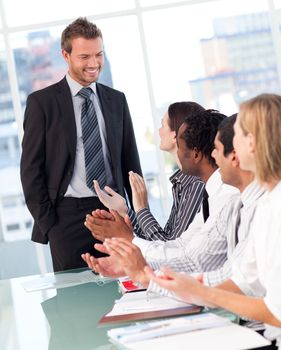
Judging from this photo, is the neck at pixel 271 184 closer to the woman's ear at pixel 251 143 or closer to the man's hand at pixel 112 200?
the woman's ear at pixel 251 143

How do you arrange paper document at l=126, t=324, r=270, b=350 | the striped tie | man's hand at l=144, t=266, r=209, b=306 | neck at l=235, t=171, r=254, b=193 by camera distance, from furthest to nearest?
the striped tie < neck at l=235, t=171, r=254, b=193 < man's hand at l=144, t=266, r=209, b=306 < paper document at l=126, t=324, r=270, b=350

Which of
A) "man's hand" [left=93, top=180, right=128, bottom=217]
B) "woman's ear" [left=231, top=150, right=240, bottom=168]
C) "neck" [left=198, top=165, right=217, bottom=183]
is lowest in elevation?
"man's hand" [left=93, top=180, right=128, bottom=217]

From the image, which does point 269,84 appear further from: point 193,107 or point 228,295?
point 228,295

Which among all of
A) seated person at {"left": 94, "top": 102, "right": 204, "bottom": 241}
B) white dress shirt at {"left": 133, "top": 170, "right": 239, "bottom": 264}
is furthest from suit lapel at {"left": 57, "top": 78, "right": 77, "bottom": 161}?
white dress shirt at {"left": 133, "top": 170, "right": 239, "bottom": 264}

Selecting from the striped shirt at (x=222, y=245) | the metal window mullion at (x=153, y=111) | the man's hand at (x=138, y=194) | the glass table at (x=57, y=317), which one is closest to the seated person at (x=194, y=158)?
the striped shirt at (x=222, y=245)

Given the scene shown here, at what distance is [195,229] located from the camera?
334 centimetres

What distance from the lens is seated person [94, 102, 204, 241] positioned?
139 inches

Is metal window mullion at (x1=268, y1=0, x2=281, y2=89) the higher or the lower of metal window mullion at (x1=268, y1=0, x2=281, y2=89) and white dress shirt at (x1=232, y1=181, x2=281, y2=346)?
the higher

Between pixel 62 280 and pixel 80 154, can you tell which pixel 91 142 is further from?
pixel 62 280

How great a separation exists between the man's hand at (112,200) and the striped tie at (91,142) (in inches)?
7.6

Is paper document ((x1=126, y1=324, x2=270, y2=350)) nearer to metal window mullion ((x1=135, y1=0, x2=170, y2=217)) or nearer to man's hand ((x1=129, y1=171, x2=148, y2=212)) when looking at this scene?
man's hand ((x1=129, y1=171, x2=148, y2=212))

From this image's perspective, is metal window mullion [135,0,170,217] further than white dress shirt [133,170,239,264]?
Yes

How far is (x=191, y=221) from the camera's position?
3.56 metres

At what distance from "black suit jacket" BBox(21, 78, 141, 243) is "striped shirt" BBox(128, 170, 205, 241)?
0.64 meters
